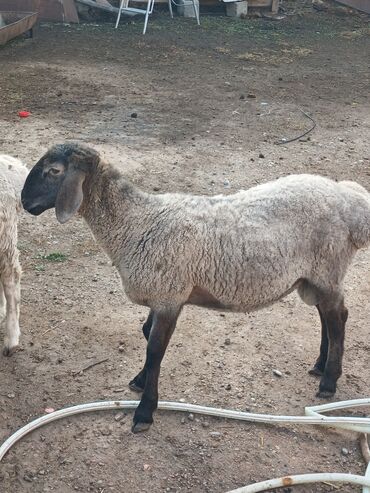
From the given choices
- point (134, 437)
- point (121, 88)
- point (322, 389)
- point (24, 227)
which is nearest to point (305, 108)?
point (121, 88)

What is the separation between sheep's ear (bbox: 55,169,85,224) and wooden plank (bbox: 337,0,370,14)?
15.6 m

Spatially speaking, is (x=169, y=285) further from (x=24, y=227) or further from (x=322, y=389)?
(x=24, y=227)

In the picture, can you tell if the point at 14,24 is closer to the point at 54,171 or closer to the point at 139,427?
the point at 54,171

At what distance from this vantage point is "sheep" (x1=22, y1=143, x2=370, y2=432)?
415 centimetres

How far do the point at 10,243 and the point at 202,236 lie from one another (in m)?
1.53

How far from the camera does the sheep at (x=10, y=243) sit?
4723 millimetres

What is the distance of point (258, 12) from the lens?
16438mm

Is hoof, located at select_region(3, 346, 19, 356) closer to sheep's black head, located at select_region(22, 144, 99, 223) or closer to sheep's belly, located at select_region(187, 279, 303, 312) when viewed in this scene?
sheep's black head, located at select_region(22, 144, 99, 223)

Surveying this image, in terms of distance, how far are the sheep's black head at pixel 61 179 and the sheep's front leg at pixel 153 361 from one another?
0.89 m

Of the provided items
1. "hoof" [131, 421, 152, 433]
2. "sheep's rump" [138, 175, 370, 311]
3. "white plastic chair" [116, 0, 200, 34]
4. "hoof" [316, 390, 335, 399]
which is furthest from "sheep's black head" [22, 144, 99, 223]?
"white plastic chair" [116, 0, 200, 34]

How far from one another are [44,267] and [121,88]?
224 inches

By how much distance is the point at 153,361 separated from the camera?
418 centimetres

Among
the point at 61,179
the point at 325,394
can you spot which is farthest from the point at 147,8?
the point at 325,394

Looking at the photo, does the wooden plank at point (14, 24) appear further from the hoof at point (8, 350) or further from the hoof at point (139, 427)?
the hoof at point (139, 427)
